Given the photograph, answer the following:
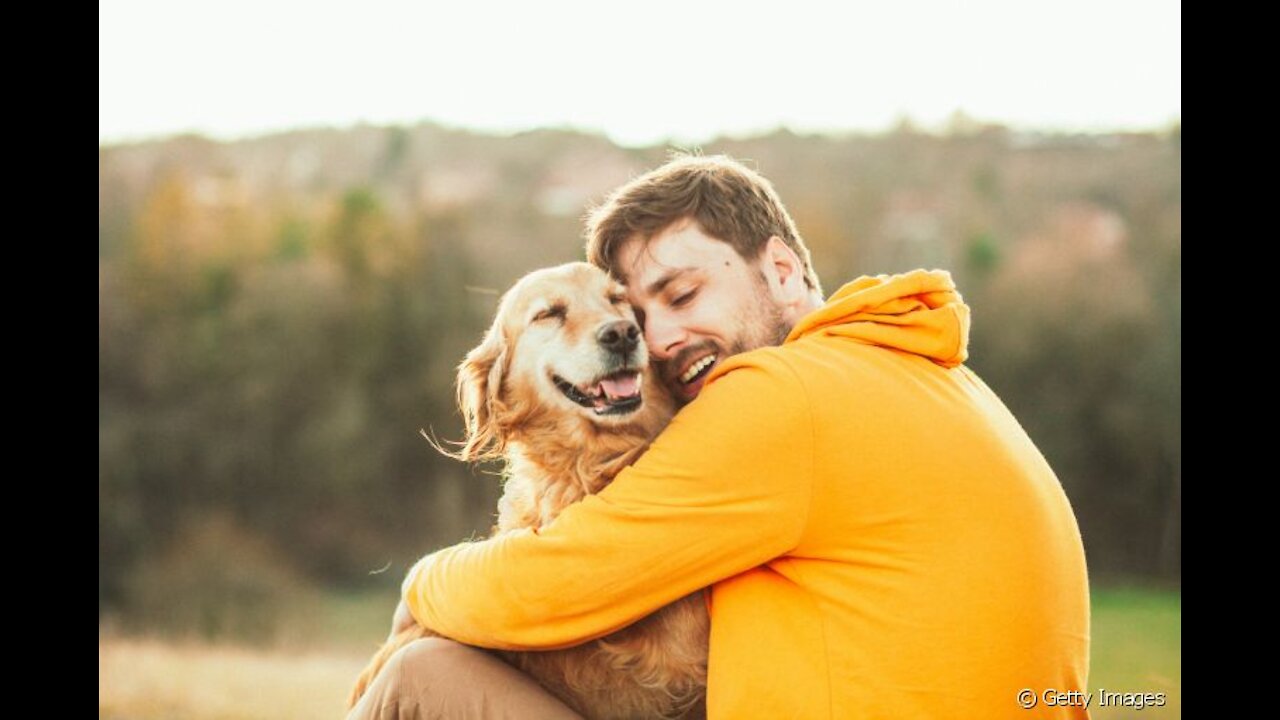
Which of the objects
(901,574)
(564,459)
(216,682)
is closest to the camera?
(901,574)

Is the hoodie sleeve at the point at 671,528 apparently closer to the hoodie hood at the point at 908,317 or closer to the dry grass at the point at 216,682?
the hoodie hood at the point at 908,317

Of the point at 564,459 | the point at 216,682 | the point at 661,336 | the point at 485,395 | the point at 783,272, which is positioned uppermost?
the point at 783,272

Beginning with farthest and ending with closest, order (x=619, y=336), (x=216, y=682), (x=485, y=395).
A: (x=216, y=682) → (x=485, y=395) → (x=619, y=336)

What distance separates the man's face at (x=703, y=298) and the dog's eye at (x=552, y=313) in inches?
11.4

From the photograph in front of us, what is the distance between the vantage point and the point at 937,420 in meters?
2.40

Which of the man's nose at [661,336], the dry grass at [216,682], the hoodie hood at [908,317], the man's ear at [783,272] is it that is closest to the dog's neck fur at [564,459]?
the man's nose at [661,336]

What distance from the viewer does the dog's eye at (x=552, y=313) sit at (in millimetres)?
3367

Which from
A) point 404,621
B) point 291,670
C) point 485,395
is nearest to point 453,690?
point 404,621

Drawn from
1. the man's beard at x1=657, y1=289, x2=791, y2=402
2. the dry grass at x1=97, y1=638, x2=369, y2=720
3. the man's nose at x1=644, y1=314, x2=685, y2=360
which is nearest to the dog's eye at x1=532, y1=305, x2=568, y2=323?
the man's nose at x1=644, y1=314, x2=685, y2=360

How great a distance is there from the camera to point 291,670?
11805 millimetres

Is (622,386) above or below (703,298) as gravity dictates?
below

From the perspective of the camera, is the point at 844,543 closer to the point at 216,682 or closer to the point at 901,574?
the point at 901,574

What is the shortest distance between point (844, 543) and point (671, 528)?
1.13 ft
